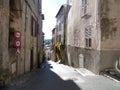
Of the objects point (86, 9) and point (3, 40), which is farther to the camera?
point (86, 9)

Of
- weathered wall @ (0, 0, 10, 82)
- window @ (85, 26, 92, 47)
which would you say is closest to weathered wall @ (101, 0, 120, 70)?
window @ (85, 26, 92, 47)

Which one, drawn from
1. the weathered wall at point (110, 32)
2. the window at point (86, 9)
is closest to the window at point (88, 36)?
the window at point (86, 9)

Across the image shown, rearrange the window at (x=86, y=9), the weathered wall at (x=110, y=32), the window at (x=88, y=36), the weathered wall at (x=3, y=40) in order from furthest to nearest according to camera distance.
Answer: the window at (x=86, y=9)
the window at (x=88, y=36)
the weathered wall at (x=110, y=32)
the weathered wall at (x=3, y=40)

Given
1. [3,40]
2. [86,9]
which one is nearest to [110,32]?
[86,9]

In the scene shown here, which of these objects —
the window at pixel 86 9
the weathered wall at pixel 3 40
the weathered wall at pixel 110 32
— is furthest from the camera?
the window at pixel 86 9

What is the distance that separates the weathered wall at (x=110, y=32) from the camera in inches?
554

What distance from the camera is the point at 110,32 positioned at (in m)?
14.1

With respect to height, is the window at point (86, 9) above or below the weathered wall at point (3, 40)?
above

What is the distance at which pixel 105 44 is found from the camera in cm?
1405

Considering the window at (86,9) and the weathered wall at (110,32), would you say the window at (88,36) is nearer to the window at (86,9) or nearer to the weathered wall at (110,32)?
the window at (86,9)

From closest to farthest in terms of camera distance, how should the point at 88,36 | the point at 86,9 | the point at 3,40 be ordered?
the point at 3,40, the point at 88,36, the point at 86,9

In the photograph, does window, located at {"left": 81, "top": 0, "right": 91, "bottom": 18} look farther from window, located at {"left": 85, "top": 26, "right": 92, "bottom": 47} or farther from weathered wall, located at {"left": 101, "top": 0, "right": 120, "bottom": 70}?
weathered wall, located at {"left": 101, "top": 0, "right": 120, "bottom": 70}

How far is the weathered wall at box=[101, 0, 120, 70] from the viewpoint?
14062mm

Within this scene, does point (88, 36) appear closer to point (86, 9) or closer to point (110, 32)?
point (86, 9)
